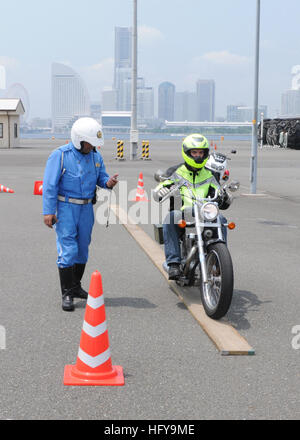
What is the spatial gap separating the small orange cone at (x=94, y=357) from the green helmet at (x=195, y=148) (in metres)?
2.24

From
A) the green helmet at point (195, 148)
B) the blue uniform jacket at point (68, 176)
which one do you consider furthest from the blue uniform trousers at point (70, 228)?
the green helmet at point (195, 148)

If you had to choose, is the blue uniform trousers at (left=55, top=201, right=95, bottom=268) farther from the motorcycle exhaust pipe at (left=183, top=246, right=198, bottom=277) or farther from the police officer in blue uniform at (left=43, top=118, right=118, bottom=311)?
the motorcycle exhaust pipe at (left=183, top=246, right=198, bottom=277)

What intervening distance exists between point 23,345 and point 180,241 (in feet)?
7.22

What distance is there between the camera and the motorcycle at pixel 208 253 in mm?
5520

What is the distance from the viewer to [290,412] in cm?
378

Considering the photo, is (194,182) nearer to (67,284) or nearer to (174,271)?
(174,271)

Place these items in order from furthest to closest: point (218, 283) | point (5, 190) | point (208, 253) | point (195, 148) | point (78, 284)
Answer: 1. point (5, 190)
2. point (78, 284)
3. point (195, 148)
4. point (208, 253)
5. point (218, 283)

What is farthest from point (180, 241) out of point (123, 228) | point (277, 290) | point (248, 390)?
point (123, 228)

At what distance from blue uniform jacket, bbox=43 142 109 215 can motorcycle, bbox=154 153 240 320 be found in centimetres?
66

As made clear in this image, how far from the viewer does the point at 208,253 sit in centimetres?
594

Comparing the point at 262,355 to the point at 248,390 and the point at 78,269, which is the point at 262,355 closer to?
the point at 248,390

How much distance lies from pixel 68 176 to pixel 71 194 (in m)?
A: 0.17

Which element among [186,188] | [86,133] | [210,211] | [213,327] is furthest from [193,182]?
[213,327]

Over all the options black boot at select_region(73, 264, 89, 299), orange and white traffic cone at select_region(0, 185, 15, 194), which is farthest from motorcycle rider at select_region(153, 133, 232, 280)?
orange and white traffic cone at select_region(0, 185, 15, 194)
